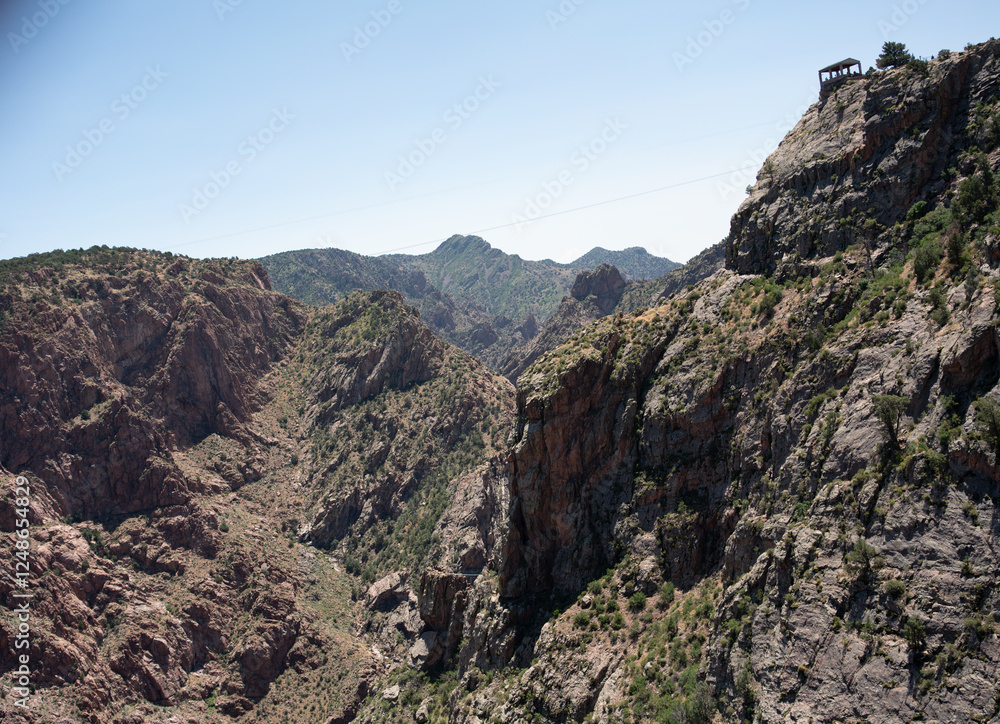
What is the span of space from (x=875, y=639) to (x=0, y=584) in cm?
8571

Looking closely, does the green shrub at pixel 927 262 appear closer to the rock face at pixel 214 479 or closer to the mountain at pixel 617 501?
the mountain at pixel 617 501

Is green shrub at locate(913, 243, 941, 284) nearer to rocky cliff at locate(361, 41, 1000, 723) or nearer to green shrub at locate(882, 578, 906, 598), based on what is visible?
rocky cliff at locate(361, 41, 1000, 723)

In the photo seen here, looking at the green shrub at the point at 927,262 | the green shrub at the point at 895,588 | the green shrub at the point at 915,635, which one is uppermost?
the green shrub at the point at 927,262

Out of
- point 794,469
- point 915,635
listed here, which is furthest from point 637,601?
point 915,635

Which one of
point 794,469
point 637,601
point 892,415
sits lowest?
point 637,601

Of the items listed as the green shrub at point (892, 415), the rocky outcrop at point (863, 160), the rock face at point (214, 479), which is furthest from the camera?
the rock face at point (214, 479)

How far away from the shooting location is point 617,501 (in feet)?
166

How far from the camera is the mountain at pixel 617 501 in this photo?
28312mm

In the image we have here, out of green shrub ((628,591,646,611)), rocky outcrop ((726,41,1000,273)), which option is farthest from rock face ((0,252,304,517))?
rocky outcrop ((726,41,1000,273))

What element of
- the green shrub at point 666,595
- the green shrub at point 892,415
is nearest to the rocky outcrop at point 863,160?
the green shrub at point 892,415

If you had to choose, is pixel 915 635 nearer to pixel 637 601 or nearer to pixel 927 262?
pixel 927 262

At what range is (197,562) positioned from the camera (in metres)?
93.0

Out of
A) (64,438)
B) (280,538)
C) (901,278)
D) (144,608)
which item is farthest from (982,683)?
(64,438)

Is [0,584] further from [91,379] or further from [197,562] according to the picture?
[91,379]
